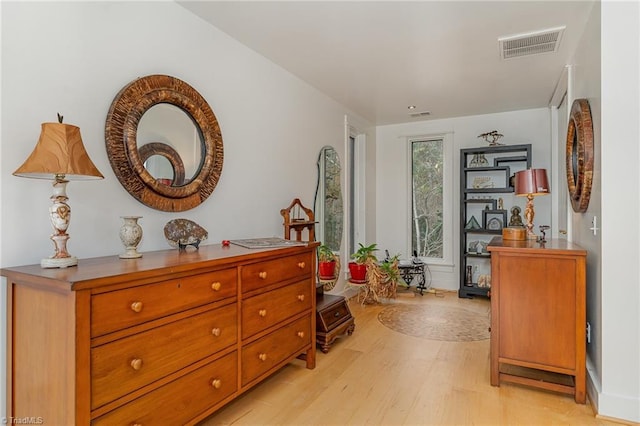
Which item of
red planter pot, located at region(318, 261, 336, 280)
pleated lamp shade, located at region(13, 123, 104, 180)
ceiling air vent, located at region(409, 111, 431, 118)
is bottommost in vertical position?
red planter pot, located at region(318, 261, 336, 280)

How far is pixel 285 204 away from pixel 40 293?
2307 millimetres

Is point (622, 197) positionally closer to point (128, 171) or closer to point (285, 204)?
point (285, 204)

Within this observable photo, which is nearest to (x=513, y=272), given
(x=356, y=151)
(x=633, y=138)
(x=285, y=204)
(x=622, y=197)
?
(x=622, y=197)

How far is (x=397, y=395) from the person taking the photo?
2.41 metres

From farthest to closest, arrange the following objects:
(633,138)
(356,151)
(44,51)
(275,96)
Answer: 1. (356,151)
2. (275,96)
3. (633,138)
4. (44,51)

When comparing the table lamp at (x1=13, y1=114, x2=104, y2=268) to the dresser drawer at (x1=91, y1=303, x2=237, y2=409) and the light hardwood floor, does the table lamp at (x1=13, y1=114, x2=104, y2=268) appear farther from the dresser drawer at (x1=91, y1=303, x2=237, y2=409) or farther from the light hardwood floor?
the light hardwood floor

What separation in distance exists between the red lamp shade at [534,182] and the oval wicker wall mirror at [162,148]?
2348mm

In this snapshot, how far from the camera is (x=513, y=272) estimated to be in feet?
8.18

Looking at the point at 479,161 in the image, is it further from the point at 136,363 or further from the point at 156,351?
the point at 136,363

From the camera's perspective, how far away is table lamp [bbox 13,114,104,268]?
5.04 ft

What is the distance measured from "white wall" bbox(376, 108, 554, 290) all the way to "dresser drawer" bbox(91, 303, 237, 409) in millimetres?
4247

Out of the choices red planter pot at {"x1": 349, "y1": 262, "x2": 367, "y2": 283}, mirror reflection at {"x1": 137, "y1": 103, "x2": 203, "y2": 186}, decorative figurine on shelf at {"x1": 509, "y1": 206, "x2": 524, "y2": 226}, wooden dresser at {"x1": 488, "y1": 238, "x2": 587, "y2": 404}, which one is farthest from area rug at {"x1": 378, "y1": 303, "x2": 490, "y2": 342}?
mirror reflection at {"x1": 137, "y1": 103, "x2": 203, "y2": 186}

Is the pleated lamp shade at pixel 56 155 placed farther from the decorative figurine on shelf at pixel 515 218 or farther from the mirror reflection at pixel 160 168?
the decorative figurine on shelf at pixel 515 218

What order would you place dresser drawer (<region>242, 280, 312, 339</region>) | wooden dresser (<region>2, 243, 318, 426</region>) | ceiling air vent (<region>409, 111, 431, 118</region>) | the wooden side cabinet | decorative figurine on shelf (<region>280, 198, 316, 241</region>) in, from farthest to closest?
ceiling air vent (<region>409, 111, 431, 118</region>)
decorative figurine on shelf (<region>280, 198, 316, 241</region>)
the wooden side cabinet
dresser drawer (<region>242, 280, 312, 339</region>)
wooden dresser (<region>2, 243, 318, 426</region>)
